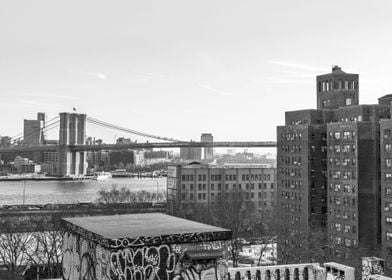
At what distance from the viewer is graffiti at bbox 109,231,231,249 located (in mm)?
5910

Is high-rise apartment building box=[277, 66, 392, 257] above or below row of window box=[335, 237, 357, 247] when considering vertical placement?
above

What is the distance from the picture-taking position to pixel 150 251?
609 centimetres

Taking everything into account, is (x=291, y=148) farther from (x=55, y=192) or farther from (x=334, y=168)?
(x=55, y=192)

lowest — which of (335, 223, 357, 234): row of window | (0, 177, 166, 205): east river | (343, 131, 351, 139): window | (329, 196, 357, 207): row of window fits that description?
(0, 177, 166, 205): east river

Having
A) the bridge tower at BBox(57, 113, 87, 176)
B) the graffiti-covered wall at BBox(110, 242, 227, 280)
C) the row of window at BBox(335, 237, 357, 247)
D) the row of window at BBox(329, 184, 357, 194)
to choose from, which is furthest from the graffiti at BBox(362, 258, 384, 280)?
the bridge tower at BBox(57, 113, 87, 176)

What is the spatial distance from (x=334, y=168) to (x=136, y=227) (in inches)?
1303

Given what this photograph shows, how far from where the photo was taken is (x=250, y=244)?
123 feet

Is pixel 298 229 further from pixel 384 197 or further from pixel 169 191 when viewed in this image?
pixel 169 191

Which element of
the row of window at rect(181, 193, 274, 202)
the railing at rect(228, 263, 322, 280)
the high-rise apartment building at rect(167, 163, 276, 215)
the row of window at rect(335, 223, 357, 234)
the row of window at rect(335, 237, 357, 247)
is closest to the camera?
the railing at rect(228, 263, 322, 280)

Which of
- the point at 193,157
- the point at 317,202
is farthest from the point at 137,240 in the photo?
the point at 193,157

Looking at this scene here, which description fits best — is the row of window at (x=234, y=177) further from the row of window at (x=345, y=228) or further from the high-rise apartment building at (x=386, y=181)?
the high-rise apartment building at (x=386, y=181)

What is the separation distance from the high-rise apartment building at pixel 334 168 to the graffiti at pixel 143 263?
27067 millimetres

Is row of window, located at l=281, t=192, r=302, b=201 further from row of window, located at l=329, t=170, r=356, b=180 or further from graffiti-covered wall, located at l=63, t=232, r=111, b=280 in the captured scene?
graffiti-covered wall, located at l=63, t=232, r=111, b=280

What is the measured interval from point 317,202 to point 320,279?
103 ft
